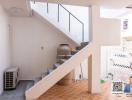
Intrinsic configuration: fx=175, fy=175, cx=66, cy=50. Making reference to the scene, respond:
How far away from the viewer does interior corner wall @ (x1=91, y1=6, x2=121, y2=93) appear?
5859 mm

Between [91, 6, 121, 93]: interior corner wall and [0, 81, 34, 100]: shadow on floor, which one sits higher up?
[91, 6, 121, 93]: interior corner wall

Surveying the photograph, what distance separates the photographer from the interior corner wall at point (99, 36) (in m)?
5.86

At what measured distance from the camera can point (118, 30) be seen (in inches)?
238

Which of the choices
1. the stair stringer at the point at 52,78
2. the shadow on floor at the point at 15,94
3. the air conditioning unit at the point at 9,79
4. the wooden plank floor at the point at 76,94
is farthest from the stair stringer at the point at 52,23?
the shadow on floor at the point at 15,94

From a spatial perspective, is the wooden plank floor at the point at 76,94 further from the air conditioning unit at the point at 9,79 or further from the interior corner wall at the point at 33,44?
the interior corner wall at the point at 33,44

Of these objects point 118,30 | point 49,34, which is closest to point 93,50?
point 118,30

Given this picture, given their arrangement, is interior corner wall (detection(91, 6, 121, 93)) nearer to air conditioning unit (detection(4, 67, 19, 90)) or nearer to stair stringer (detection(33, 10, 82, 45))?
stair stringer (detection(33, 10, 82, 45))

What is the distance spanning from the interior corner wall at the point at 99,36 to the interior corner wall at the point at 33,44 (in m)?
2.07

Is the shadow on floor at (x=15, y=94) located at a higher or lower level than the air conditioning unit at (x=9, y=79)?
lower

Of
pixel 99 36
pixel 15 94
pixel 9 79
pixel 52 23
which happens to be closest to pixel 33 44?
pixel 52 23

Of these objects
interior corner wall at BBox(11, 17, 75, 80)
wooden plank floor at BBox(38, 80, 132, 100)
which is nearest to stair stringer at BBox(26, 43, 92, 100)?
wooden plank floor at BBox(38, 80, 132, 100)

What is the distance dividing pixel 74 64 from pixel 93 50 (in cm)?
83

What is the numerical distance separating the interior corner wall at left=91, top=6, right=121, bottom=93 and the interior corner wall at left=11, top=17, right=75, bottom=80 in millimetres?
2074

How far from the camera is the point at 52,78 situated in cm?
532
